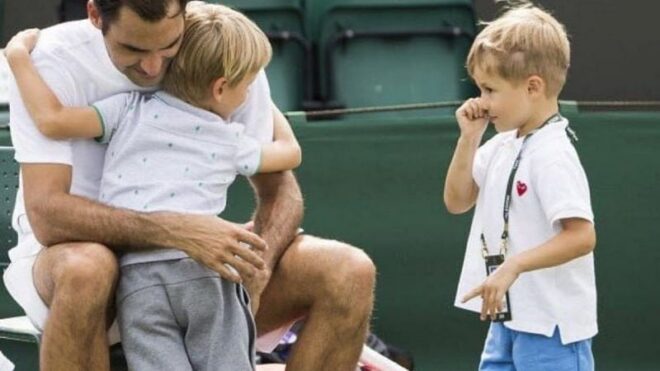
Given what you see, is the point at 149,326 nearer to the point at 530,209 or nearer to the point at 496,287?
the point at 496,287

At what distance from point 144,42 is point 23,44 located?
329 millimetres

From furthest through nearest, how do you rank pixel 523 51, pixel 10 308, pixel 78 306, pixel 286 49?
pixel 286 49
pixel 10 308
pixel 523 51
pixel 78 306

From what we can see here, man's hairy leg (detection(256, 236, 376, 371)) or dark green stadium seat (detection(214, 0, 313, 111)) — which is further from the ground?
dark green stadium seat (detection(214, 0, 313, 111))

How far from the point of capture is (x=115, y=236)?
4434 millimetres

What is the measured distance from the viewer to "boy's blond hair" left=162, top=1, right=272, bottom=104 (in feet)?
14.6

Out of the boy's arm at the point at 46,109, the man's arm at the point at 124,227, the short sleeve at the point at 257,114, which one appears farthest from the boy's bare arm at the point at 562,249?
the boy's arm at the point at 46,109

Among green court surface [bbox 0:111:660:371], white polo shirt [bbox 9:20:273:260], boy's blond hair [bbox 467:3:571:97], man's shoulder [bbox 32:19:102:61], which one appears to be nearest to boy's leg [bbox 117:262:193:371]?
white polo shirt [bbox 9:20:273:260]

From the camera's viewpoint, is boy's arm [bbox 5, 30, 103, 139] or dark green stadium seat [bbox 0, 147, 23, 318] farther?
dark green stadium seat [bbox 0, 147, 23, 318]

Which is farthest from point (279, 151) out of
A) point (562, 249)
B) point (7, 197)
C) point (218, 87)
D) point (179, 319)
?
point (7, 197)

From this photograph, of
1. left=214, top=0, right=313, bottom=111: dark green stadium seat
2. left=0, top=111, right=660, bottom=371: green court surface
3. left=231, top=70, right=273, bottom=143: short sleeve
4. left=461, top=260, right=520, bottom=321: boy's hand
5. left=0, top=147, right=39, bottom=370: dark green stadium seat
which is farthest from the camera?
left=214, top=0, right=313, bottom=111: dark green stadium seat

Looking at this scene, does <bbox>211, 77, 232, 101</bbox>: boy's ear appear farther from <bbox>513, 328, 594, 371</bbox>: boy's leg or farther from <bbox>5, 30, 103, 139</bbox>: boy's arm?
<bbox>513, 328, 594, 371</bbox>: boy's leg

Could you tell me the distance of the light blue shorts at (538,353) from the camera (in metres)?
4.49

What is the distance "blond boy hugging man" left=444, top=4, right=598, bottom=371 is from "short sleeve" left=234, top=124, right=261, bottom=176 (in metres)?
0.49

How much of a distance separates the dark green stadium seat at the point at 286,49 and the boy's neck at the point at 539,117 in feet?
7.08
